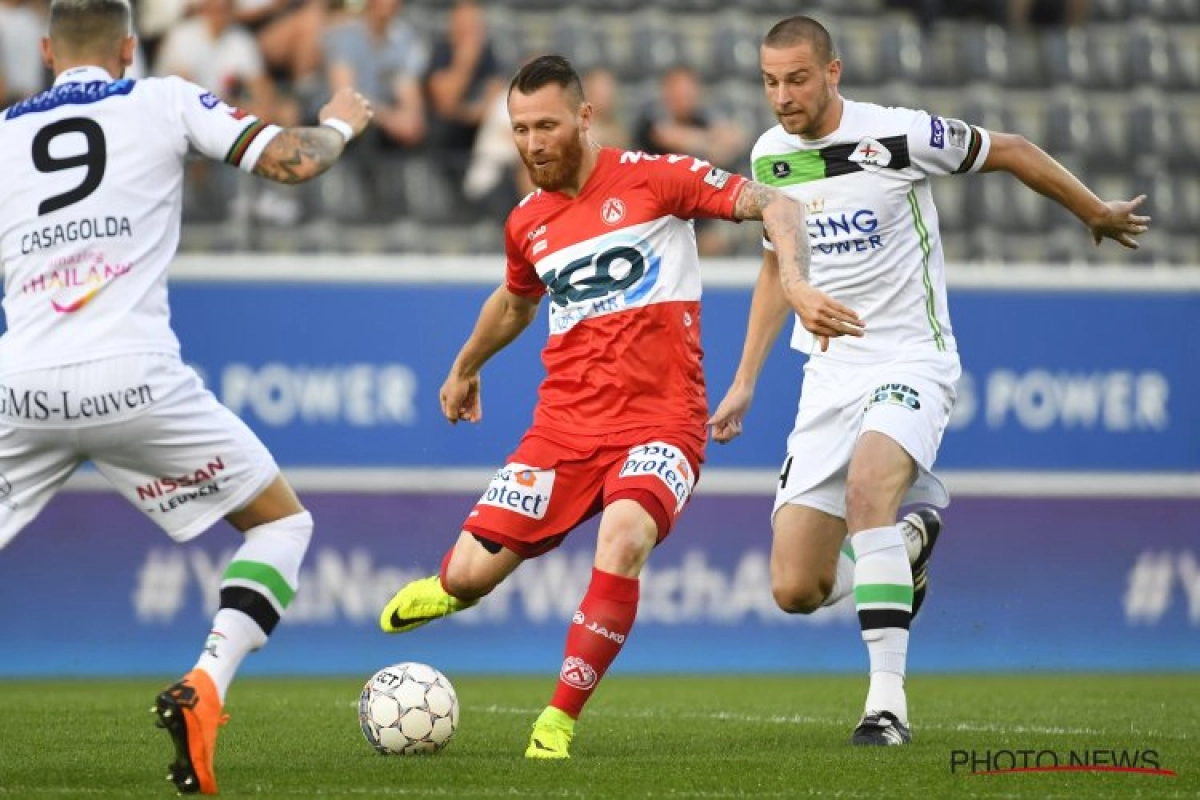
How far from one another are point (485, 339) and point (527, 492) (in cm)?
82

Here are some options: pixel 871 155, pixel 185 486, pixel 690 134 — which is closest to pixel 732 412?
pixel 871 155

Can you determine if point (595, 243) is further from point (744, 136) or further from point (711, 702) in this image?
point (744, 136)

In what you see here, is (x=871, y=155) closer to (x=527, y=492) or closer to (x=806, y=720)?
(x=527, y=492)

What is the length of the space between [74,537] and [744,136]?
536 centimetres

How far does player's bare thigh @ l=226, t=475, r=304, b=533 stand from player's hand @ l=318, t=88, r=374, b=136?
1140mm

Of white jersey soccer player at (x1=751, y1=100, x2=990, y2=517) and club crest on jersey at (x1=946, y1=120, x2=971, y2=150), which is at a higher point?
club crest on jersey at (x1=946, y1=120, x2=971, y2=150)

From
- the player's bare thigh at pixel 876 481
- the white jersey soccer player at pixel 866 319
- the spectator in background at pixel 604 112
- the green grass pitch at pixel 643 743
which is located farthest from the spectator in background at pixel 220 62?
the player's bare thigh at pixel 876 481

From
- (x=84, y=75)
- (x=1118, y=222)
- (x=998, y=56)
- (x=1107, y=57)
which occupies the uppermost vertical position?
(x=1107, y=57)

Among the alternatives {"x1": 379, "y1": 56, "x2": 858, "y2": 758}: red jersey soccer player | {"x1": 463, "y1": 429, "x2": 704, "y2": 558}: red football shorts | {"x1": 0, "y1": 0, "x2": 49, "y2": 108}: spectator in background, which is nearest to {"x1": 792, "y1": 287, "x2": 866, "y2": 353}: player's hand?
{"x1": 379, "y1": 56, "x2": 858, "y2": 758}: red jersey soccer player

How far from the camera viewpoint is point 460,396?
8062 mm

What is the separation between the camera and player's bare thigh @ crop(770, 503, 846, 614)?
817cm

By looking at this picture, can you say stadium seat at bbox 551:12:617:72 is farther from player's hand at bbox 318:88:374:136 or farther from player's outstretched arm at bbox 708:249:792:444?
player's hand at bbox 318:88:374:136

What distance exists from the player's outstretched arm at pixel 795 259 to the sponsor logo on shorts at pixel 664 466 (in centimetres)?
73

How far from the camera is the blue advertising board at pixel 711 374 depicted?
493 inches
